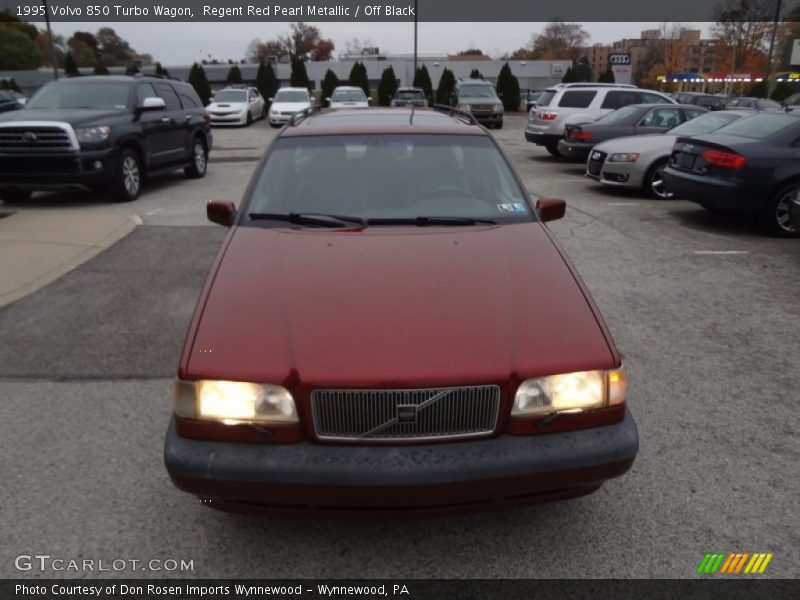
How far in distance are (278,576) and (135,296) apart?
13.4 feet

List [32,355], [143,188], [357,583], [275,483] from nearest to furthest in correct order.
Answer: [275,483] → [357,583] → [32,355] → [143,188]

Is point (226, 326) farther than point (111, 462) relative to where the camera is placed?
No

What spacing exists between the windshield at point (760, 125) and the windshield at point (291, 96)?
20949mm

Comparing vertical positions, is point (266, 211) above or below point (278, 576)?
above

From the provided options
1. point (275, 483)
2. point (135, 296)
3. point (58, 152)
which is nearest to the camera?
point (275, 483)

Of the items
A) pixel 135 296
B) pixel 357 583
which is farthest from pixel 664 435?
pixel 135 296

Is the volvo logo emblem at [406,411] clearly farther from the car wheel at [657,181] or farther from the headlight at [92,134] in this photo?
the car wheel at [657,181]

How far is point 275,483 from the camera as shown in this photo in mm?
2328

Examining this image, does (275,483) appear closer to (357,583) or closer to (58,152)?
(357,583)

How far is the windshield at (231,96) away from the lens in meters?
27.9

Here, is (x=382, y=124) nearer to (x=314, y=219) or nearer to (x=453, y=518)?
(x=314, y=219)

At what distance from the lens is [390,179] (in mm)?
3803

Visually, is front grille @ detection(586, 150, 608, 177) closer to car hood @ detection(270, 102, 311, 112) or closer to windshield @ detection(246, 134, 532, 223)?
windshield @ detection(246, 134, 532, 223)

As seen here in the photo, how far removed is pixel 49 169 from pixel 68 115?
957mm
